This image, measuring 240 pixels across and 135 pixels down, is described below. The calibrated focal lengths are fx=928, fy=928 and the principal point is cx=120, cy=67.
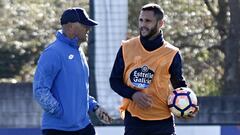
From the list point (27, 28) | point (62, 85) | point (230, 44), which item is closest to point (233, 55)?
point (230, 44)

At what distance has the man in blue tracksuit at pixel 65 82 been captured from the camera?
24.7ft

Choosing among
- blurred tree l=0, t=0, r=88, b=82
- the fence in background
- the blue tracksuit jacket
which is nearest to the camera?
the blue tracksuit jacket

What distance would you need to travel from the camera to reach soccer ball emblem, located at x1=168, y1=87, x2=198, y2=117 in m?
7.82

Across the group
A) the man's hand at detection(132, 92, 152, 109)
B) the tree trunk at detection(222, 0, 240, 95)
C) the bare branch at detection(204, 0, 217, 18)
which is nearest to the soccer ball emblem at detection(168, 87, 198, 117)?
the man's hand at detection(132, 92, 152, 109)

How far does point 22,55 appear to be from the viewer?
46.4 ft

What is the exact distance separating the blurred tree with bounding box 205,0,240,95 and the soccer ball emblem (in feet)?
13.3

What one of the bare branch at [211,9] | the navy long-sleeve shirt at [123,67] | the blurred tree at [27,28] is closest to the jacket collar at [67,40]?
the navy long-sleeve shirt at [123,67]

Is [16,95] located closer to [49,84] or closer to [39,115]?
[39,115]

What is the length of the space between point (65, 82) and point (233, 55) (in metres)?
5.11

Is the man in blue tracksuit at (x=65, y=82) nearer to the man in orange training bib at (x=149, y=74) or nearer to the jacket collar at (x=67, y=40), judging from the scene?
the jacket collar at (x=67, y=40)

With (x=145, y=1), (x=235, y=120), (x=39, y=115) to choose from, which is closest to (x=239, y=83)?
(x=235, y=120)

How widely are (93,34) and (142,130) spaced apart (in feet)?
11.6

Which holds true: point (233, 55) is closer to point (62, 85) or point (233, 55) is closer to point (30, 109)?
point (30, 109)

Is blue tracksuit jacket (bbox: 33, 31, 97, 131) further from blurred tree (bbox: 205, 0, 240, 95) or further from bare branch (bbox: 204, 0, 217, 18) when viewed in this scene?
bare branch (bbox: 204, 0, 217, 18)
